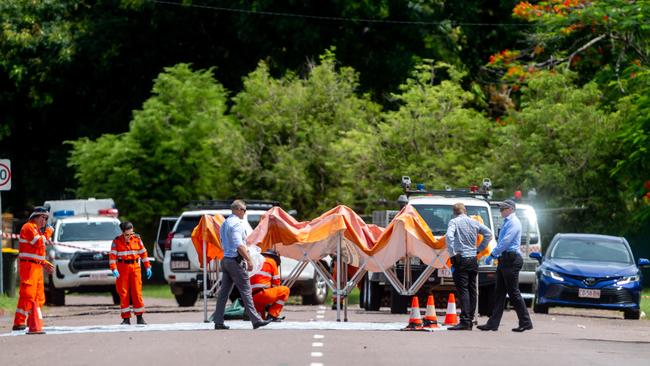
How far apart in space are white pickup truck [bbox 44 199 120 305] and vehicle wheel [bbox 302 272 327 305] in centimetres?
419

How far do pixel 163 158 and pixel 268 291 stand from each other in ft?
69.3

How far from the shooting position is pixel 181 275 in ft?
96.6

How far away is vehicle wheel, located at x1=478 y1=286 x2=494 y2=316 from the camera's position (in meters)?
26.0

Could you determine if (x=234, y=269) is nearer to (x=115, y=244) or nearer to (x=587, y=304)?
(x=115, y=244)

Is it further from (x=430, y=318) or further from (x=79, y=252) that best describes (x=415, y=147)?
(x=430, y=318)

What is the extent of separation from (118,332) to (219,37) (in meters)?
32.6

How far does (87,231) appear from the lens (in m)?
33.5

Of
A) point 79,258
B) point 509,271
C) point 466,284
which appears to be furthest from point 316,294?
point 509,271

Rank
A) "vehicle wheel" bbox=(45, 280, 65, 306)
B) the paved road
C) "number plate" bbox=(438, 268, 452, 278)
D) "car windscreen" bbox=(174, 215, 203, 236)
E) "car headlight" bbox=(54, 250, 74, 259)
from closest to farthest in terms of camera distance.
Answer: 1. the paved road
2. "number plate" bbox=(438, 268, 452, 278)
3. "car windscreen" bbox=(174, 215, 203, 236)
4. "car headlight" bbox=(54, 250, 74, 259)
5. "vehicle wheel" bbox=(45, 280, 65, 306)

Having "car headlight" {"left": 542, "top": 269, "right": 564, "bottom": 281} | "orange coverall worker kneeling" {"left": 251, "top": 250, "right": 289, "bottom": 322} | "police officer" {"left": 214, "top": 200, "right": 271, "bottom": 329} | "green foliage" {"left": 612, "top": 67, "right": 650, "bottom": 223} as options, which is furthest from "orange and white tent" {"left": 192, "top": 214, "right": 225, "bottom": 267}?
"green foliage" {"left": 612, "top": 67, "right": 650, "bottom": 223}

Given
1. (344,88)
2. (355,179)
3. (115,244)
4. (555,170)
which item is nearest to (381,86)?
(344,88)

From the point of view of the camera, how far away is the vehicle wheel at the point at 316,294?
100 feet

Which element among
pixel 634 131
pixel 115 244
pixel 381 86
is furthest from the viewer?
pixel 381 86

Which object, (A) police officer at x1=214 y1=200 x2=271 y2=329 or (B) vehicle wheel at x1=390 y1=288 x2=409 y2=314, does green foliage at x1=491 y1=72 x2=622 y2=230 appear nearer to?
(B) vehicle wheel at x1=390 y1=288 x2=409 y2=314
